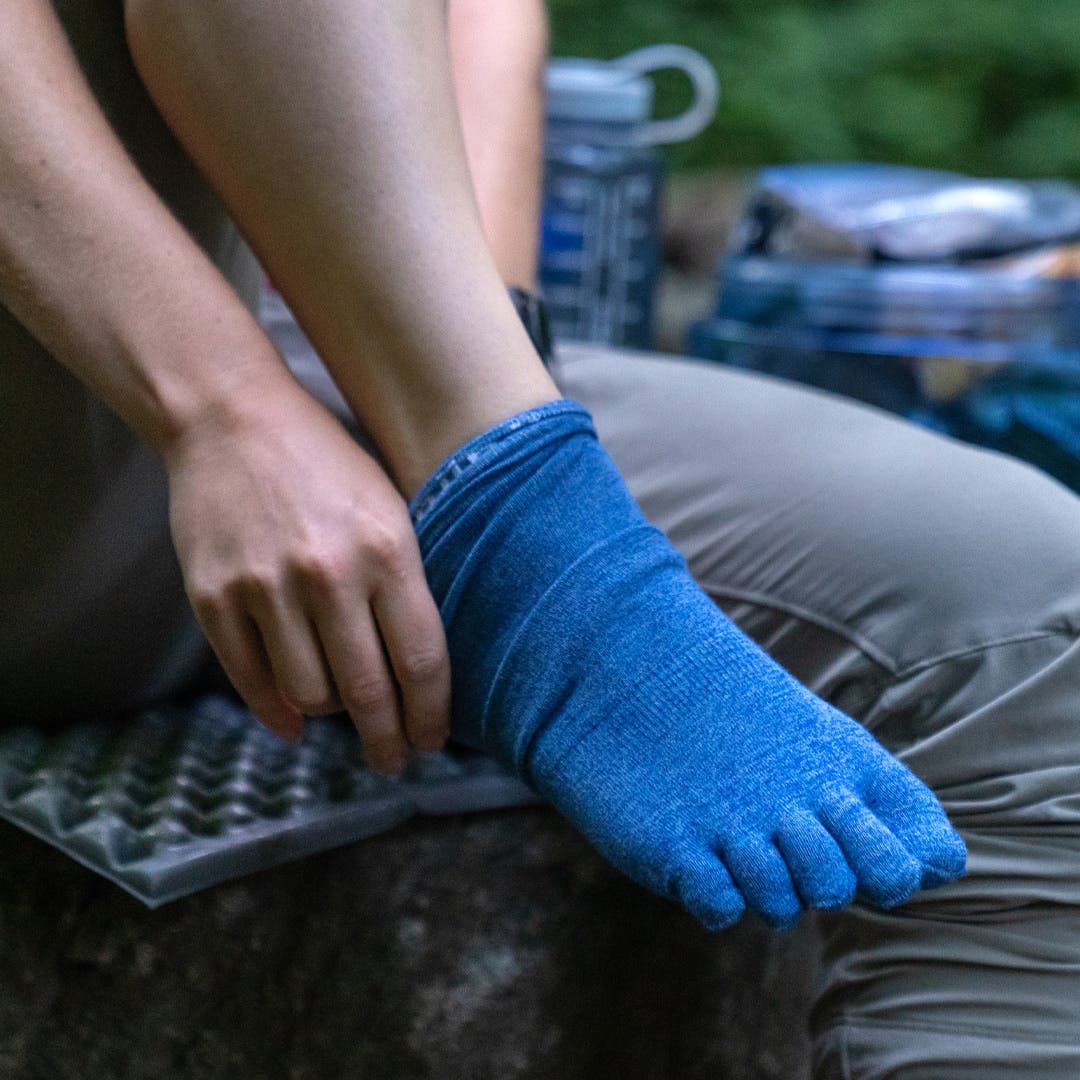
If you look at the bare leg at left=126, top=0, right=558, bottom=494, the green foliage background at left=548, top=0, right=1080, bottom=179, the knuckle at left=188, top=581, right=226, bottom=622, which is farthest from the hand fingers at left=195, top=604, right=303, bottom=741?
the green foliage background at left=548, top=0, right=1080, bottom=179

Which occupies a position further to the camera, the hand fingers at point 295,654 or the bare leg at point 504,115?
the bare leg at point 504,115

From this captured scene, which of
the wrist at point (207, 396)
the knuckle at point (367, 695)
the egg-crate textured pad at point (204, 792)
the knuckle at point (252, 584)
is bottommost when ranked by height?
the egg-crate textured pad at point (204, 792)

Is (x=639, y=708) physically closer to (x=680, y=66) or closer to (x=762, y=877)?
(x=762, y=877)

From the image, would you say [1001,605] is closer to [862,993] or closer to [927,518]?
[927,518]

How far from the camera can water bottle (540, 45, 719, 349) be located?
2328 millimetres

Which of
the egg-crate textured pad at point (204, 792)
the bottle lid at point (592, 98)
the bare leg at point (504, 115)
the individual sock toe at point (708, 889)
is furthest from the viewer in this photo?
the bottle lid at point (592, 98)

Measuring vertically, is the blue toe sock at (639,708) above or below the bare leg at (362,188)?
below

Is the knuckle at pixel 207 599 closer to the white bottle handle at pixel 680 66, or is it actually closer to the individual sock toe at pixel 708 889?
the individual sock toe at pixel 708 889

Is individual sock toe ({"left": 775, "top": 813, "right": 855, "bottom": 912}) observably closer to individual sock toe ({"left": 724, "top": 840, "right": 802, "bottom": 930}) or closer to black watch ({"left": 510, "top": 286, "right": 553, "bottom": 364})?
individual sock toe ({"left": 724, "top": 840, "right": 802, "bottom": 930})

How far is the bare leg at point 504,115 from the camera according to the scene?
2.67ft

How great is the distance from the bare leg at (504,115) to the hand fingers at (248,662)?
0.99 ft

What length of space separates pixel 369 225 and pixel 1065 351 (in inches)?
60.1

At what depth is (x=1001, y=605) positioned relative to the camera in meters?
0.65

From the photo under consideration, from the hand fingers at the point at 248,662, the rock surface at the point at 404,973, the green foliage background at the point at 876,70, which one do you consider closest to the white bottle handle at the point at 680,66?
the green foliage background at the point at 876,70
